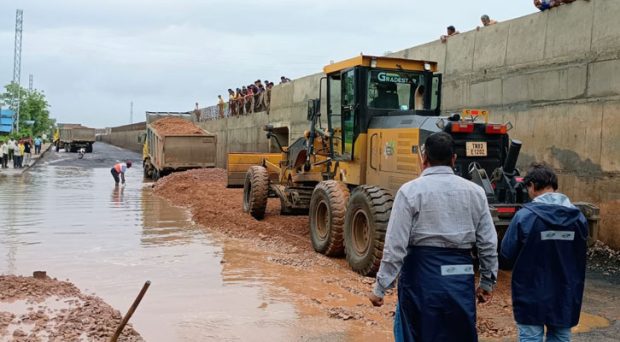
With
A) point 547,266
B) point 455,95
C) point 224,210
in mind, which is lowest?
point 224,210

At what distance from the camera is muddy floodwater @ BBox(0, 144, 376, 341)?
549 centimetres

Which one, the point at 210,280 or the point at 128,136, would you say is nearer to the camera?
the point at 210,280

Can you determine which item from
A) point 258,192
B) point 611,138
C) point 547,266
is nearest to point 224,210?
point 258,192

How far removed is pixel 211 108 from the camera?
3825cm

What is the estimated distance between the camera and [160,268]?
793 centimetres

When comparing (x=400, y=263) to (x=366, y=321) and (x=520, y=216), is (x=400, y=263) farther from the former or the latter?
(x=366, y=321)

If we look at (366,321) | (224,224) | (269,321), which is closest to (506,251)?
(366,321)

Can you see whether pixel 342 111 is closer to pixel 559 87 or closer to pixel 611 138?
pixel 559 87

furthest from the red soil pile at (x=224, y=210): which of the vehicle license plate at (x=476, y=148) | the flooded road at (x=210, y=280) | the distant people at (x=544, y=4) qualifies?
the distant people at (x=544, y=4)

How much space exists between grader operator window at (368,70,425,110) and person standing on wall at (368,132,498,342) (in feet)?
18.4

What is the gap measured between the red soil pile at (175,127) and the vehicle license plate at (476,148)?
1842 cm

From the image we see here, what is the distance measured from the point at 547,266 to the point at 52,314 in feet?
13.7

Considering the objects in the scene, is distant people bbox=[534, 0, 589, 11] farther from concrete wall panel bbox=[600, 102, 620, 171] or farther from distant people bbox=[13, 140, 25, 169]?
distant people bbox=[13, 140, 25, 169]

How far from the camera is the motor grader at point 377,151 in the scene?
300 inches
